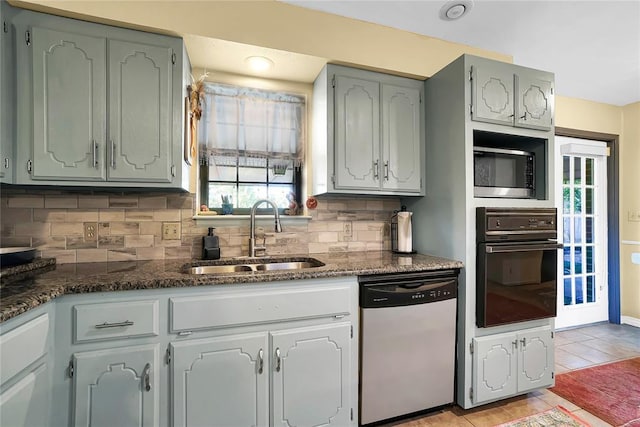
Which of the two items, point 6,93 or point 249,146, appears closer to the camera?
point 6,93

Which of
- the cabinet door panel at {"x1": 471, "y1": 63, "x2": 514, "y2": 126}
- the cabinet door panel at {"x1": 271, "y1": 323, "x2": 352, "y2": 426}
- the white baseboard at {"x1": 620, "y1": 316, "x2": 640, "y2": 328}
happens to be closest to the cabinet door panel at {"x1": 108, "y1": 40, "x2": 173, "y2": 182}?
the cabinet door panel at {"x1": 271, "y1": 323, "x2": 352, "y2": 426}

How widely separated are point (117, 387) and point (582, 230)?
4510 mm

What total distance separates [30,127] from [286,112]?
59.2 inches

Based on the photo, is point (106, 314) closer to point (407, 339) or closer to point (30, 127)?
point (30, 127)

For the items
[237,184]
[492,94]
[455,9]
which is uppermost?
[455,9]

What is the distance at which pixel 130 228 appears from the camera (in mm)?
1951

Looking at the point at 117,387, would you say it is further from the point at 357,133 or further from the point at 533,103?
the point at 533,103

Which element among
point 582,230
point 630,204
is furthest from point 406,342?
point 630,204

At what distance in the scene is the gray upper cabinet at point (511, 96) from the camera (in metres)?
1.91

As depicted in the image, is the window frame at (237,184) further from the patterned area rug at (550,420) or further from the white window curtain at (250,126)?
the patterned area rug at (550,420)

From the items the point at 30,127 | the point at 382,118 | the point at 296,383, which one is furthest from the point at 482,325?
the point at 30,127

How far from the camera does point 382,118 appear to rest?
7.11 ft

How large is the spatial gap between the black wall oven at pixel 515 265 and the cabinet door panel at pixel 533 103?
1.95ft

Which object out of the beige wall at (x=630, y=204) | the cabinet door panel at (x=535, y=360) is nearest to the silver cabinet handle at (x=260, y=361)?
the cabinet door panel at (x=535, y=360)
